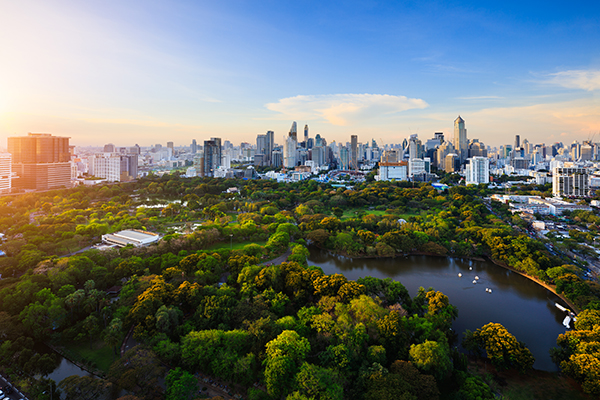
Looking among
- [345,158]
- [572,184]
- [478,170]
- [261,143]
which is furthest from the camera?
[261,143]

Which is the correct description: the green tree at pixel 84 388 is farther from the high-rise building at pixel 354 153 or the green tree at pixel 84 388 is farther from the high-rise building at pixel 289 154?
the high-rise building at pixel 354 153

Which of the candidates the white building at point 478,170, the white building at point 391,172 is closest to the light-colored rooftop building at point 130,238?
the white building at point 391,172

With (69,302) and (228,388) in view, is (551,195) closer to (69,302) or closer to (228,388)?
(228,388)

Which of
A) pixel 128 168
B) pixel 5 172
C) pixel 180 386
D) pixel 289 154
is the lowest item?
pixel 180 386

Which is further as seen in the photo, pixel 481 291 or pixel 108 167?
pixel 108 167

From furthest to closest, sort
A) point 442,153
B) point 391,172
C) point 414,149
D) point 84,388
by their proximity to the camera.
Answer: point 414,149
point 442,153
point 391,172
point 84,388

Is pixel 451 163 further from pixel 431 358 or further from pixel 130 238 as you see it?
pixel 431 358

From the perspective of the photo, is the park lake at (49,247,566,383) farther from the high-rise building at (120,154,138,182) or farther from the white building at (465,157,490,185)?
the high-rise building at (120,154,138,182)

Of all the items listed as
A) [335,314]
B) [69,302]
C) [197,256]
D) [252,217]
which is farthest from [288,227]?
[69,302]

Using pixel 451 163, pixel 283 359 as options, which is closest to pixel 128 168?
pixel 283 359
